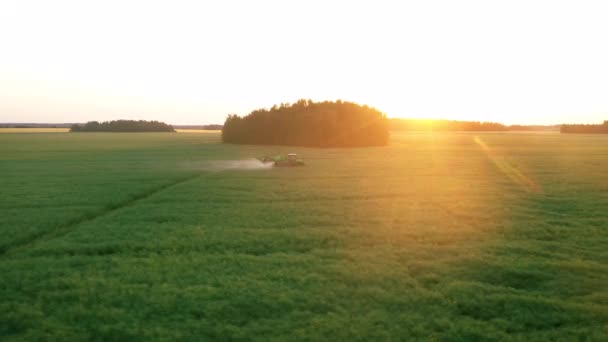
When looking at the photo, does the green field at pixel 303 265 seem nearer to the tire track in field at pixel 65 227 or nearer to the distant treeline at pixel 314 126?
the tire track in field at pixel 65 227

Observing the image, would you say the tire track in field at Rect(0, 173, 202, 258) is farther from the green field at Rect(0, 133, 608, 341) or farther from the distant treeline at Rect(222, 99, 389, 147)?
the distant treeline at Rect(222, 99, 389, 147)

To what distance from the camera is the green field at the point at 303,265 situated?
7828 millimetres

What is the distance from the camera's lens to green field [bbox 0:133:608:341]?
783cm

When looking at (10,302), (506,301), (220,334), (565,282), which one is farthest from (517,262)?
(10,302)

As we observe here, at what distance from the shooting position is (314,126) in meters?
74.5

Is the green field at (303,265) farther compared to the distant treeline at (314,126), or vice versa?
the distant treeline at (314,126)

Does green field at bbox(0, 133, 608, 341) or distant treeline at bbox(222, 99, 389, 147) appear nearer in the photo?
green field at bbox(0, 133, 608, 341)

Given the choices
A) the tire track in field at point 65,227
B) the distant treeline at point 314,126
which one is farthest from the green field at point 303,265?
the distant treeline at point 314,126

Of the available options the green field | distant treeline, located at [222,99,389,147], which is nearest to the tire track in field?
the green field

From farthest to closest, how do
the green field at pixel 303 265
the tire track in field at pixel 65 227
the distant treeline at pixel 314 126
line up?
the distant treeline at pixel 314 126, the tire track in field at pixel 65 227, the green field at pixel 303 265

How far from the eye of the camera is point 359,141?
7581 cm

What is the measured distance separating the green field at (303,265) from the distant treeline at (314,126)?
173 ft

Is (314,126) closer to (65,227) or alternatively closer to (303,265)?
(65,227)

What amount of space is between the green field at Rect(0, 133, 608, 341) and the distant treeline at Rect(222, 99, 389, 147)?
52711 millimetres
